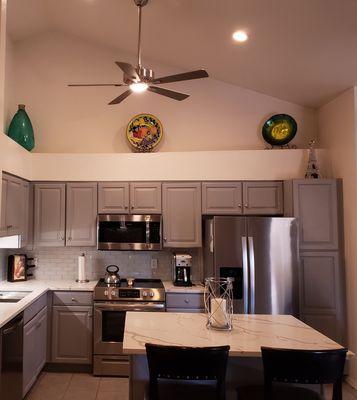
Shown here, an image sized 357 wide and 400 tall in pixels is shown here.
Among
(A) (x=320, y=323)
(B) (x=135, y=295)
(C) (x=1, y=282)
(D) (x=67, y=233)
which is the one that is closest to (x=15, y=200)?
(D) (x=67, y=233)

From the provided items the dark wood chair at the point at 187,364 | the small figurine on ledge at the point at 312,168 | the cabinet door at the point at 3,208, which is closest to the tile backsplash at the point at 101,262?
the cabinet door at the point at 3,208

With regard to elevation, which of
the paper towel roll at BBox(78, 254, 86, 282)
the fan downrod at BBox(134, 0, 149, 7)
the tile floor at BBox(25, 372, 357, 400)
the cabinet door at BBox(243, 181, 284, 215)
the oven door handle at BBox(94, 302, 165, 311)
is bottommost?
the tile floor at BBox(25, 372, 357, 400)

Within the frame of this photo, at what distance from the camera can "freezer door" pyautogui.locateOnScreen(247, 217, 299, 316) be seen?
3188 millimetres

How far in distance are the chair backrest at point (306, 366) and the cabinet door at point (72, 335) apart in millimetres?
2374

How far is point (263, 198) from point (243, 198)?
0.22 m

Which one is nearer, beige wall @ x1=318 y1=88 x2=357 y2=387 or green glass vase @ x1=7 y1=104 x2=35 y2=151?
beige wall @ x1=318 y1=88 x2=357 y2=387

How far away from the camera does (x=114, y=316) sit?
11.1 ft

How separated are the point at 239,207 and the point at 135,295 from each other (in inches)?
58.0

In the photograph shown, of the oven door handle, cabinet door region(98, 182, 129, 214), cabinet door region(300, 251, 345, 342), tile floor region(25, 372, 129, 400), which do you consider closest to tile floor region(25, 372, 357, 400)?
tile floor region(25, 372, 129, 400)

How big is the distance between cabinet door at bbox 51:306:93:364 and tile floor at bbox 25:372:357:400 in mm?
154

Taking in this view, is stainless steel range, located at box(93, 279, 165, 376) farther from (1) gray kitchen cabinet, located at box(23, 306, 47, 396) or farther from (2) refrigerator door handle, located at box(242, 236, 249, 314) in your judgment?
(2) refrigerator door handle, located at box(242, 236, 249, 314)

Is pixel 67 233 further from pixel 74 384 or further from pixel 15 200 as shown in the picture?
pixel 74 384

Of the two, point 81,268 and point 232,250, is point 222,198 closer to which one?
point 232,250

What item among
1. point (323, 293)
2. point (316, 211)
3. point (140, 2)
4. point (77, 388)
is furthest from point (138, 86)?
point (77, 388)
